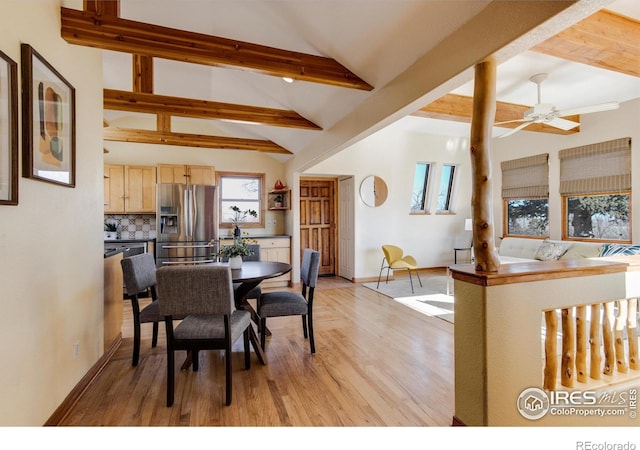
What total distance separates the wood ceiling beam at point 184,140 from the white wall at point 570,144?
4514mm

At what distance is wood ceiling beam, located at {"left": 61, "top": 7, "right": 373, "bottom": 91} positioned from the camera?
2.02 m

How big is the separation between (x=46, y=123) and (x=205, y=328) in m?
1.53

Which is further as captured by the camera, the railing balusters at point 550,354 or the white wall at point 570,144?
the white wall at point 570,144

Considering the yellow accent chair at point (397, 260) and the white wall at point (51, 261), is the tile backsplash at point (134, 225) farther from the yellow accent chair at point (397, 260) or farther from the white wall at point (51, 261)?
the yellow accent chair at point (397, 260)

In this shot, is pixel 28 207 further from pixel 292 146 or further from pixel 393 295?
pixel 393 295

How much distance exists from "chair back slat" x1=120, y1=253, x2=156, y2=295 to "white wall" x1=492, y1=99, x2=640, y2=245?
6.21 meters

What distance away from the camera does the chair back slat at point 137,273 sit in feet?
8.02

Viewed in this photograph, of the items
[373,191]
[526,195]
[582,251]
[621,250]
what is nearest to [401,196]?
[373,191]

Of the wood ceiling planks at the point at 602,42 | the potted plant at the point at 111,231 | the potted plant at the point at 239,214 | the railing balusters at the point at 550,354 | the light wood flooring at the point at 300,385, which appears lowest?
the light wood flooring at the point at 300,385

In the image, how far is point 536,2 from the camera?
4.37ft

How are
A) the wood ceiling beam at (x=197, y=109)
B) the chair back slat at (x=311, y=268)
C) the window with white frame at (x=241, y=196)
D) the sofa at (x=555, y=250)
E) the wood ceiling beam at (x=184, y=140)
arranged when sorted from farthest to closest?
the window with white frame at (x=241, y=196) < the wood ceiling beam at (x=184, y=140) < the sofa at (x=555, y=250) < the wood ceiling beam at (x=197, y=109) < the chair back slat at (x=311, y=268)

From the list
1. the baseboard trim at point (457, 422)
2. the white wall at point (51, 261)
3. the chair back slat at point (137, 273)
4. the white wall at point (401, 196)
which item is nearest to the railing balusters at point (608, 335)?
the baseboard trim at point (457, 422)

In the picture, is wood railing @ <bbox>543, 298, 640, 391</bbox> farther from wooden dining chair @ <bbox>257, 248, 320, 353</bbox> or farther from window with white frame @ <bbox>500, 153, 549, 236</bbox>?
window with white frame @ <bbox>500, 153, 549, 236</bbox>

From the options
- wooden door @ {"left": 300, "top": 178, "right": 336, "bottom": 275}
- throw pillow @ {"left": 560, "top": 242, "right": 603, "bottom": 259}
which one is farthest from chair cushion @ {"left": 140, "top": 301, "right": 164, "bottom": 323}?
throw pillow @ {"left": 560, "top": 242, "right": 603, "bottom": 259}
